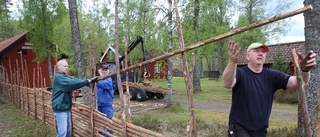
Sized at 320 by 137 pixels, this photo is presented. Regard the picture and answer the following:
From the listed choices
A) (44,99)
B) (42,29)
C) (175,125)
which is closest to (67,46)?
(42,29)

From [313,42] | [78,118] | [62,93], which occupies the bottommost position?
[78,118]

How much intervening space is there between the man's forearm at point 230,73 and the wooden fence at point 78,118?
47.1 inches

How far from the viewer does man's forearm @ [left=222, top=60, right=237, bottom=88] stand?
2.12 meters

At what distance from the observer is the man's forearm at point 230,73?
2120 millimetres

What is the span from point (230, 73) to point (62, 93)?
10.7ft

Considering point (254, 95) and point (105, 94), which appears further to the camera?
point (105, 94)

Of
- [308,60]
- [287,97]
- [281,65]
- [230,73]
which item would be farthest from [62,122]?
[281,65]

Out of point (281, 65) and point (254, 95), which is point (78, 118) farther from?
point (281, 65)

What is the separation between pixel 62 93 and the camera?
4.36m

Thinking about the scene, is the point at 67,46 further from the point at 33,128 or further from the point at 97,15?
the point at 33,128

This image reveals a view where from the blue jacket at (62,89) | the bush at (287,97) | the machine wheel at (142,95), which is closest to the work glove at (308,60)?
the blue jacket at (62,89)

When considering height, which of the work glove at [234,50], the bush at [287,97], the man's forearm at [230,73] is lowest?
the bush at [287,97]

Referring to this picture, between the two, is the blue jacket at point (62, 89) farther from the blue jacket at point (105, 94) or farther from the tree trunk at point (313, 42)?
the tree trunk at point (313, 42)

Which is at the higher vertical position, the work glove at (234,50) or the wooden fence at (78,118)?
the work glove at (234,50)
